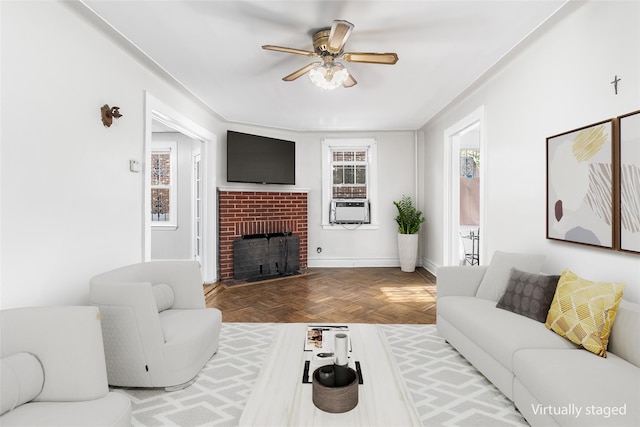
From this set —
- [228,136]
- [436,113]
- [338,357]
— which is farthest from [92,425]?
[436,113]

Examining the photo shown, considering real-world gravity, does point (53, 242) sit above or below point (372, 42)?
below

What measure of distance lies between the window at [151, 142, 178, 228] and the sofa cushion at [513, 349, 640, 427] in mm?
5865

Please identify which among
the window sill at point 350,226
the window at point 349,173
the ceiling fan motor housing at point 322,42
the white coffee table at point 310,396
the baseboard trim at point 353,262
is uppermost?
the ceiling fan motor housing at point 322,42

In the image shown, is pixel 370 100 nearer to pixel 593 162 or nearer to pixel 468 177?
pixel 593 162

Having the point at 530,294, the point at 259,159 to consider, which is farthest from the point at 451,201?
the point at 259,159

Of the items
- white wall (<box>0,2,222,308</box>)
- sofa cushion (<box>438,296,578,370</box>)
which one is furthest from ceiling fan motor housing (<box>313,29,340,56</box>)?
sofa cushion (<box>438,296,578,370</box>)

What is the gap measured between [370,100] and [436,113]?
1.25 m

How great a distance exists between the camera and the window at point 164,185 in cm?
615

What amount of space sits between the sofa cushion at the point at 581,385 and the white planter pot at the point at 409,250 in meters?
3.98

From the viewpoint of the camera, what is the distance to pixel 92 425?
4.15 feet

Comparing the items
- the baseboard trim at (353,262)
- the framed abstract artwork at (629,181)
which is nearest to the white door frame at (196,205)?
the baseboard trim at (353,262)

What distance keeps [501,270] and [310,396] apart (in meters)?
2.00

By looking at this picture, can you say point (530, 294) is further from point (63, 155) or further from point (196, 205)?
point (196, 205)

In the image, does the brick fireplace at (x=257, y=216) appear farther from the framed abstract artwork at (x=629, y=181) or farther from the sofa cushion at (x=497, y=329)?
the framed abstract artwork at (x=629, y=181)
